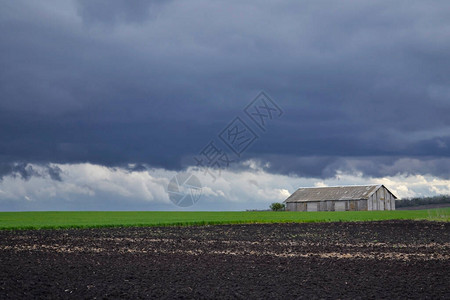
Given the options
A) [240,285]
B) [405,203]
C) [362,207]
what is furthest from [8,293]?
[405,203]

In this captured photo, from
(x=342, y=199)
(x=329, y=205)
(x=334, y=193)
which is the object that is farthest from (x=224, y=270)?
(x=334, y=193)

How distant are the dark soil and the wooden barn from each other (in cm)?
5560

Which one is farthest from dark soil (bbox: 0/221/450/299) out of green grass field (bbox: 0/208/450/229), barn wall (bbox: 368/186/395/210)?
barn wall (bbox: 368/186/395/210)

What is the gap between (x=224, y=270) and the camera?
43.7ft

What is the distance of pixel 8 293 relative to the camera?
33.7 ft

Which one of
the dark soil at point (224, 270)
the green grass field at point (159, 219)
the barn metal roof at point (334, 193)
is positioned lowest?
the dark soil at point (224, 270)

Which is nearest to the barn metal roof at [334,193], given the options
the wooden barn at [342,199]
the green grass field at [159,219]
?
the wooden barn at [342,199]

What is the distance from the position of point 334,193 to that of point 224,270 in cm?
6836

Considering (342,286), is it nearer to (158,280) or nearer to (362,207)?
(158,280)

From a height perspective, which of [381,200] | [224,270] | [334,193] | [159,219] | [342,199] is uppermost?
[334,193]

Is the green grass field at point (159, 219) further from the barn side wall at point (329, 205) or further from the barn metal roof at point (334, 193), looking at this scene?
the barn metal roof at point (334, 193)

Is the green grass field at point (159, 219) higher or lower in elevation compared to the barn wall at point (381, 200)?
lower

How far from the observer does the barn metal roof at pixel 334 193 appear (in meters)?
75.4

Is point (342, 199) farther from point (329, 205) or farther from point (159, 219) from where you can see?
point (159, 219)
